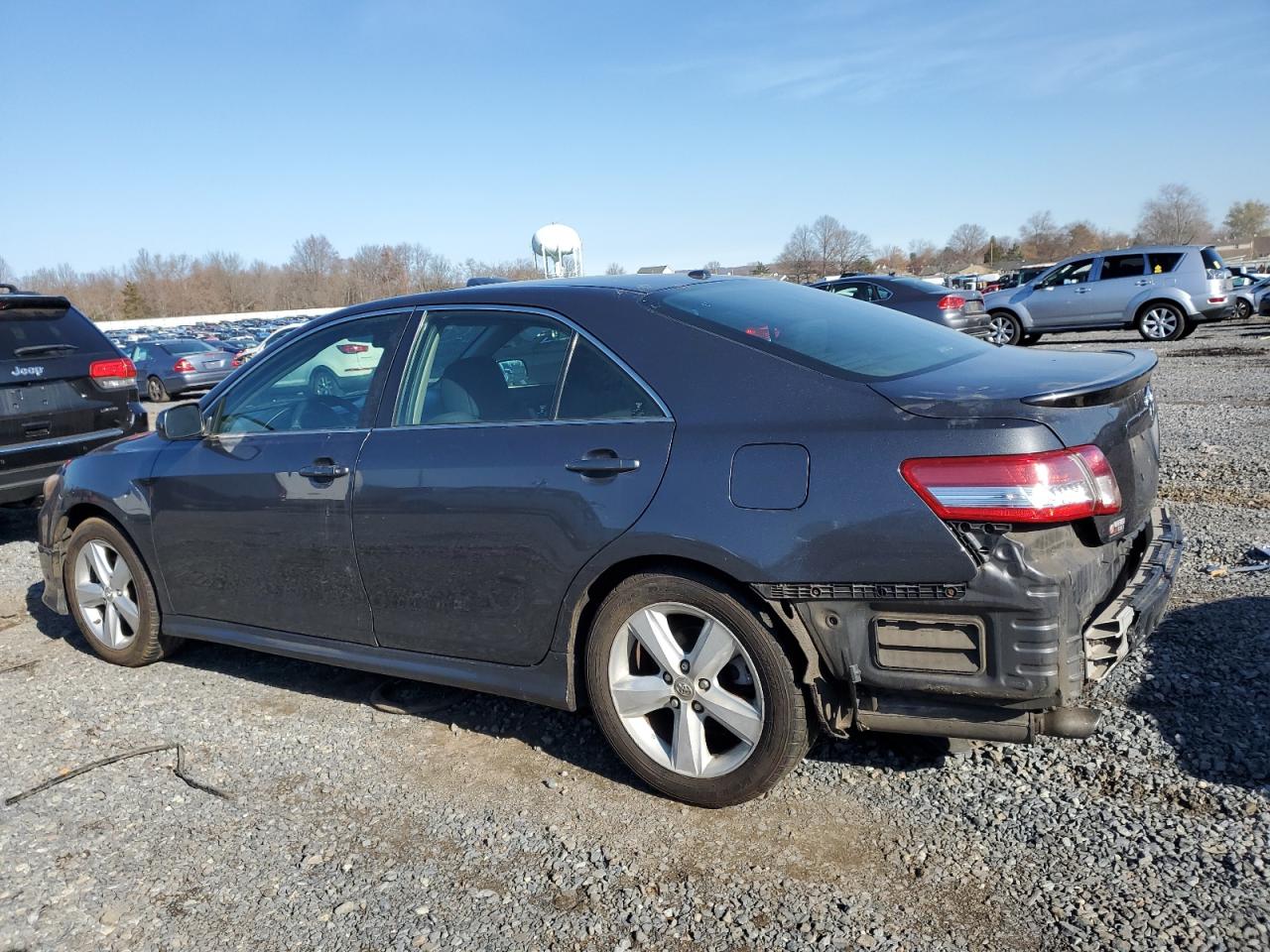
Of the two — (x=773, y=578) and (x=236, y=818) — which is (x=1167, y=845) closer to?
(x=773, y=578)

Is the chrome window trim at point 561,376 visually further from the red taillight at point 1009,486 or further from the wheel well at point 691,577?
the red taillight at point 1009,486

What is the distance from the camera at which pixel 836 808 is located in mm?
3094

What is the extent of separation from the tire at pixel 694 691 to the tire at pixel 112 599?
2.54 metres

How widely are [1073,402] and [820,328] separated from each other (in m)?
0.95

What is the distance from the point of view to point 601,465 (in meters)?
3.13

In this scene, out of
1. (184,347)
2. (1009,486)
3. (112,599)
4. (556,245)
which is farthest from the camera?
(556,245)

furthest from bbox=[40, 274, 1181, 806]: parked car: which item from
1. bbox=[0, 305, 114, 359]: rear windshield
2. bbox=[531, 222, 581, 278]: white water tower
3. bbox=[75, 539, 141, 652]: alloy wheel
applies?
bbox=[531, 222, 581, 278]: white water tower

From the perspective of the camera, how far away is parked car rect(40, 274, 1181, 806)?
2.66m

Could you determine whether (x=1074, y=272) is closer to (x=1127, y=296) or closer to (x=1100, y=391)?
(x=1127, y=296)

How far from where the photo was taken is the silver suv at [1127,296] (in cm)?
1800

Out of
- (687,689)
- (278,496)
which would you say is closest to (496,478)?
(687,689)

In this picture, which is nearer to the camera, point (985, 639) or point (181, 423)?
point (985, 639)

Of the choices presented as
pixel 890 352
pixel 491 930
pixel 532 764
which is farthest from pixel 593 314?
pixel 491 930

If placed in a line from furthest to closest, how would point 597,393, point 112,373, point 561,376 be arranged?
point 112,373
point 561,376
point 597,393
